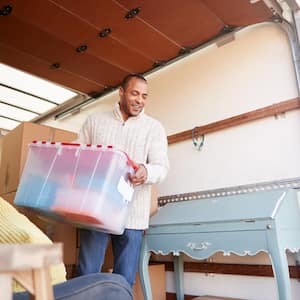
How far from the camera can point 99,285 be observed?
60 cm

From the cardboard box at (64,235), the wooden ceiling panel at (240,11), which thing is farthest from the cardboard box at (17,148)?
the wooden ceiling panel at (240,11)

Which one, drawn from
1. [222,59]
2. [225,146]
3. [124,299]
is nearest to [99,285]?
[124,299]

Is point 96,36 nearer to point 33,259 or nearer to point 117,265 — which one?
point 117,265

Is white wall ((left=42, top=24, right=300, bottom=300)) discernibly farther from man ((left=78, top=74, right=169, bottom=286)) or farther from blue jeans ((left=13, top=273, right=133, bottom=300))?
blue jeans ((left=13, top=273, right=133, bottom=300))

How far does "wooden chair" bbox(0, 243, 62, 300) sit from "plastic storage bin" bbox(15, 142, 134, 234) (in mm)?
757

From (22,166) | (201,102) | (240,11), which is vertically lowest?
(22,166)

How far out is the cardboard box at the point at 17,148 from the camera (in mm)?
2086

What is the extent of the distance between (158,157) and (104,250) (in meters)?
0.51

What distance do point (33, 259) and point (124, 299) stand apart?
358 mm

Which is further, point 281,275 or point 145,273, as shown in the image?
point 145,273

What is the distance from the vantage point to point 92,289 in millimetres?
579

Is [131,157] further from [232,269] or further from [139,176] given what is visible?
[232,269]

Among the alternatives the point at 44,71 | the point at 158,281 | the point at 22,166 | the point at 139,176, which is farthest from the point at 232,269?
the point at 44,71

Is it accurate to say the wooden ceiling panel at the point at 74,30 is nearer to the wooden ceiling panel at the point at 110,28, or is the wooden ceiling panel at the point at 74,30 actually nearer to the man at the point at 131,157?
the wooden ceiling panel at the point at 110,28
